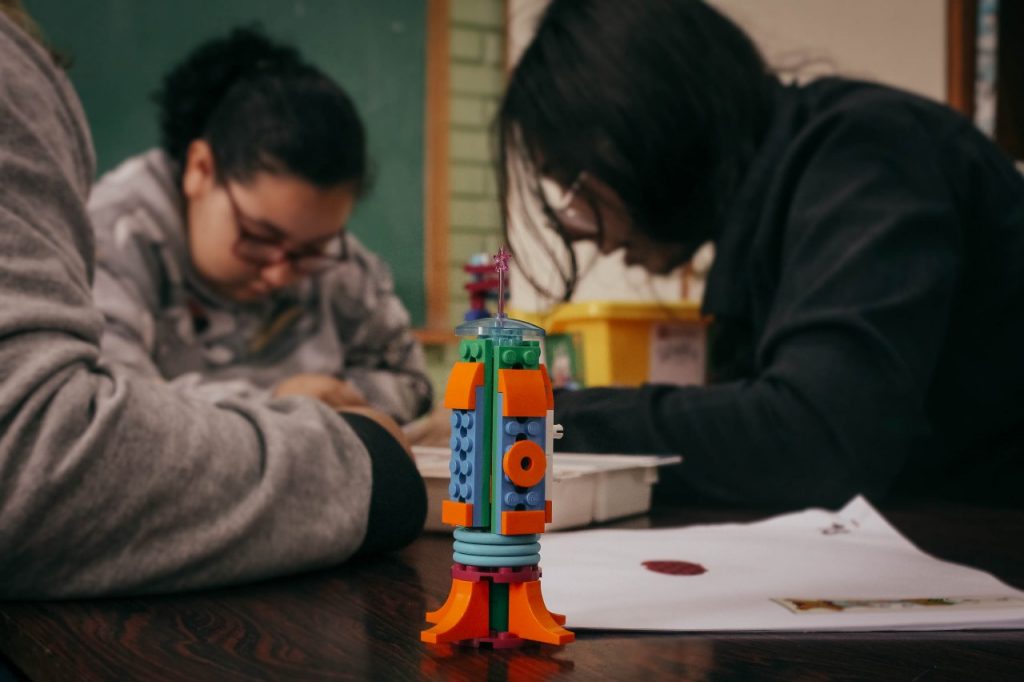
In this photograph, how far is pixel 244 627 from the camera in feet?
1.39

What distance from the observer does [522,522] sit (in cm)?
37

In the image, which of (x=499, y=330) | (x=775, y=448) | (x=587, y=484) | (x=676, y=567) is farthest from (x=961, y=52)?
(x=499, y=330)

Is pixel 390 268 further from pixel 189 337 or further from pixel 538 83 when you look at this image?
pixel 538 83

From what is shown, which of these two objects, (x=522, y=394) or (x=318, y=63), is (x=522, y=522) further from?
(x=318, y=63)

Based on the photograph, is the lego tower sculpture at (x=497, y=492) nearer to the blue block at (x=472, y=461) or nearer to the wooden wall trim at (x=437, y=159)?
the blue block at (x=472, y=461)

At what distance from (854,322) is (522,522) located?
1.82 ft

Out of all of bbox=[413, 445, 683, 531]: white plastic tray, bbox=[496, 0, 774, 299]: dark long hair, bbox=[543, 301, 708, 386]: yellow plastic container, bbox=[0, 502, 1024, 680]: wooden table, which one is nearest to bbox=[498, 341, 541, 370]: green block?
bbox=[0, 502, 1024, 680]: wooden table

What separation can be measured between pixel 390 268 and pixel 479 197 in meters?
0.31

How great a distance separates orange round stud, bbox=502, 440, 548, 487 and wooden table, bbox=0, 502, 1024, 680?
0.21 ft

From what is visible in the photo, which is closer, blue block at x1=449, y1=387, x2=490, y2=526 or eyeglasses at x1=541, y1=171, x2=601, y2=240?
blue block at x1=449, y1=387, x2=490, y2=526

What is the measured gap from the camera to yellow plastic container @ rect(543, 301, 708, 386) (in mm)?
1285

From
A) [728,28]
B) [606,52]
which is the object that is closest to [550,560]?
[606,52]

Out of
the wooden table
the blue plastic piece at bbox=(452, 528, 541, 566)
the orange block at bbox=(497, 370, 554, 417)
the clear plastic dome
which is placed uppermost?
the clear plastic dome

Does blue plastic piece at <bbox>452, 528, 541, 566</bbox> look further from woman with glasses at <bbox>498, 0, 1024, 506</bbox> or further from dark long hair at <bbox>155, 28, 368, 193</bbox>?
dark long hair at <bbox>155, 28, 368, 193</bbox>
